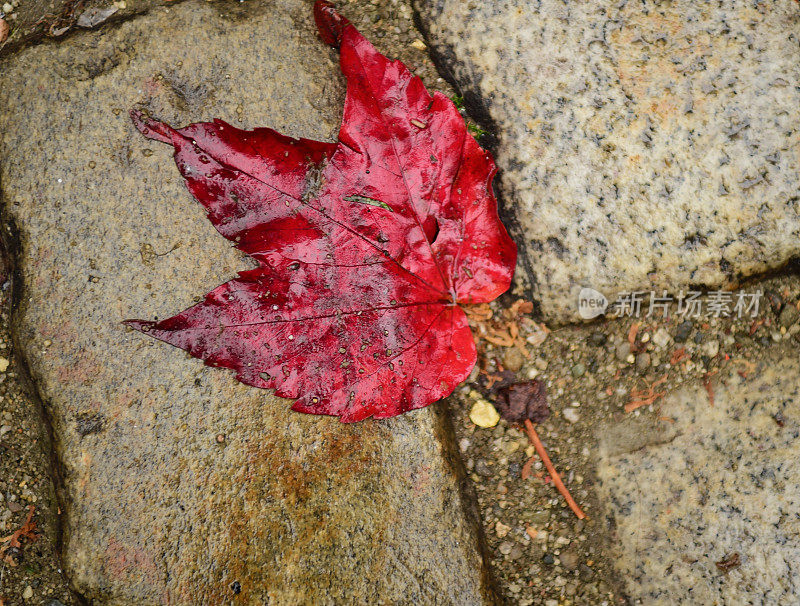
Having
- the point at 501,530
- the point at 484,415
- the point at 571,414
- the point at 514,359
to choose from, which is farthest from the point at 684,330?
the point at 501,530

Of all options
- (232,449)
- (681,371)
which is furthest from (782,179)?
(232,449)

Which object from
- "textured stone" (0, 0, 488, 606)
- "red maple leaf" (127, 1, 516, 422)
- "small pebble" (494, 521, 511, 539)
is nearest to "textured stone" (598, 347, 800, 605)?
"small pebble" (494, 521, 511, 539)

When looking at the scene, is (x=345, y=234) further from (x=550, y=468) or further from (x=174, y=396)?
(x=550, y=468)

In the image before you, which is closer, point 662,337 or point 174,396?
point 174,396

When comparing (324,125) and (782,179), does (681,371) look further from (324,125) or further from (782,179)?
(324,125)

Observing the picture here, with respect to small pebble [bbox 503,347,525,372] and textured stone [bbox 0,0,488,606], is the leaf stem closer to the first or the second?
small pebble [bbox 503,347,525,372]

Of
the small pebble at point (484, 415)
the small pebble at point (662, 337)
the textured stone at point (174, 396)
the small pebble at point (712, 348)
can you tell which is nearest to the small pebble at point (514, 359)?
the small pebble at point (484, 415)

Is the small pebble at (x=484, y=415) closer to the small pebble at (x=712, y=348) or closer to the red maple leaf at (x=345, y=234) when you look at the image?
the red maple leaf at (x=345, y=234)
